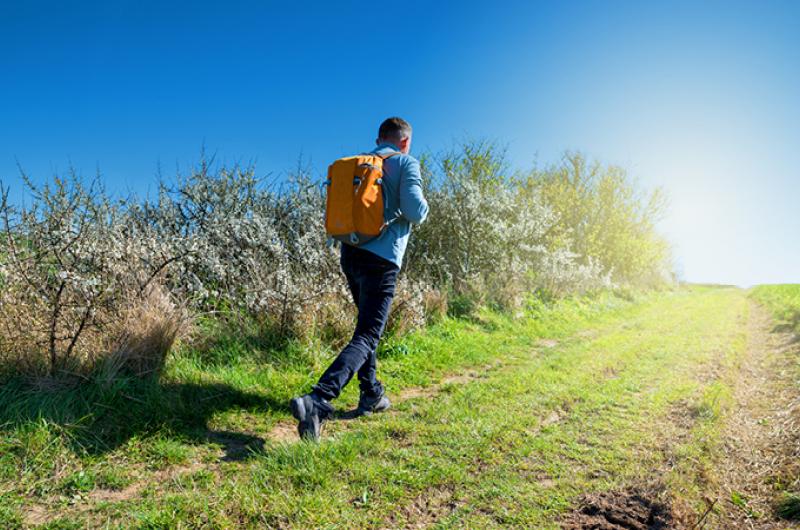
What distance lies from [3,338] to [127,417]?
61.9 inches

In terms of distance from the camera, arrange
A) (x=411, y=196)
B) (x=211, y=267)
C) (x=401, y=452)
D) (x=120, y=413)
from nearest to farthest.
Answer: (x=401, y=452)
(x=120, y=413)
(x=411, y=196)
(x=211, y=267)

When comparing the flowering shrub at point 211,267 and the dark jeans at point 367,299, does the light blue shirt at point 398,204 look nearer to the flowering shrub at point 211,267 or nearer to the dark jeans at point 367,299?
the dark jeans at point 367,299

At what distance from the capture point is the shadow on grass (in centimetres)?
323

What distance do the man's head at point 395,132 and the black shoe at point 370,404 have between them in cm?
243

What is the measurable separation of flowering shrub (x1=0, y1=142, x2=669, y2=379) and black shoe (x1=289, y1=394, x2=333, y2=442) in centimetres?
183

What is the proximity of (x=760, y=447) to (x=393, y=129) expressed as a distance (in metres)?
4.42

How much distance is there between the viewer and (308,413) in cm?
333

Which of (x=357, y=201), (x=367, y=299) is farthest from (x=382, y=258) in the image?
(x=357, y=201)

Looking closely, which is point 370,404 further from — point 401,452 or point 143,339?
point 143,339

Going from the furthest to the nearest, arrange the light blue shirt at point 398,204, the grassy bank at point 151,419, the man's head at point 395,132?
the man's head at point 395,132
the light blue shirt at point 398,204
the grassy bank at point 151,419

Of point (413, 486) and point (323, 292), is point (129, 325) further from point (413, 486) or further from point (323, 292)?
point (413, 486)

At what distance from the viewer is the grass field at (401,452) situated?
2576 millimetres

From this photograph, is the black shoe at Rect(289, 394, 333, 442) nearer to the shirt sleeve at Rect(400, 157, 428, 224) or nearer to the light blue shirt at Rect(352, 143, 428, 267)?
the light blue shirt at Rect(352, 143, 428, 267)

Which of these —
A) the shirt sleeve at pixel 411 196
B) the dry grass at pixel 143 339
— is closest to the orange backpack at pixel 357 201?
the shirt sleeve at pixel 411 196
